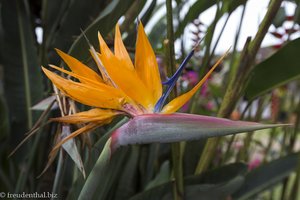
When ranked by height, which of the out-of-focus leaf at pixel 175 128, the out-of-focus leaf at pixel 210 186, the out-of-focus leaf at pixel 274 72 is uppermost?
the out-of-focus leaf at pixel 274 72

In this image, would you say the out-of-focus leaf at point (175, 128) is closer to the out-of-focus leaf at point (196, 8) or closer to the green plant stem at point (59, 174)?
the green plant stem at point (59, 174)

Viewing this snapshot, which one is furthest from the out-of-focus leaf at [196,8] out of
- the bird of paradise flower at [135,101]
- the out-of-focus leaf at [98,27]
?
the bird of paradise flower at [135,101]

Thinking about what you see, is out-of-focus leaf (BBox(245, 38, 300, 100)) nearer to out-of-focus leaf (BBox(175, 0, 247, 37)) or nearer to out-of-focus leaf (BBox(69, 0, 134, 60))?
out-of-focus leaf (BBox(175, 0, 247, 37))

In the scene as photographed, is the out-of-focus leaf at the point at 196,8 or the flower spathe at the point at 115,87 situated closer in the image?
the flower spathe at the point at 115,87

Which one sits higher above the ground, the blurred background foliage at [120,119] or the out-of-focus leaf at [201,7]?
the out-of-focus leaf at [201,7]

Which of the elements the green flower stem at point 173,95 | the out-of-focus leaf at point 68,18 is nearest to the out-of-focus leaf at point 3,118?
the out-of-focus leaf at point 68,18

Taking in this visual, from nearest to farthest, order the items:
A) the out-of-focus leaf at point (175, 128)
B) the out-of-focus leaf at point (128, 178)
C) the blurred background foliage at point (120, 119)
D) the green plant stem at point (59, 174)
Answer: the out-of-focus leaf at point (175, 128) → the green plant stem at point (59, 174) → the blurred background foliage at point (120, 119) → the out-of-focus leaf at point (128, 178)

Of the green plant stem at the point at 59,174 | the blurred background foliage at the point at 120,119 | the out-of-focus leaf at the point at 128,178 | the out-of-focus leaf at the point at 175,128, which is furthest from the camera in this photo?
the out-of-focus leaf at the point at 128,178
